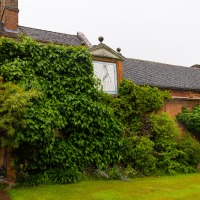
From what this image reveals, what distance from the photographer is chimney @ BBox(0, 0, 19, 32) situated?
57.6 feet

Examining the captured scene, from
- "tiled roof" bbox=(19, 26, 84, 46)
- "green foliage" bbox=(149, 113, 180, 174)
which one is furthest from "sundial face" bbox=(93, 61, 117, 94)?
"tiled roof" bbox=(19, 26, 84, 46)

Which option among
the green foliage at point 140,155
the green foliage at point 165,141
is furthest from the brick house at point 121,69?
the green foliage at point 140,155

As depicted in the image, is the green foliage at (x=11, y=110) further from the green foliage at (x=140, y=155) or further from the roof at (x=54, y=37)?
the roof at (x=54, y=37)

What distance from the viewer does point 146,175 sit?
43.3ft

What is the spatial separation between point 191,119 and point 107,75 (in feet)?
19.3

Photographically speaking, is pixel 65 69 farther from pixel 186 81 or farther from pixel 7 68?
pixel 186 81

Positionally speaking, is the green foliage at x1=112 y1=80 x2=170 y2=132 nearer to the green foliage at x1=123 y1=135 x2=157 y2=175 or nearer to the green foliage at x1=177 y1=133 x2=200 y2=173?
A: the green foliage at x1=123 y1=135 x2=157 y2=175

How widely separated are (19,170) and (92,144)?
11.0ft

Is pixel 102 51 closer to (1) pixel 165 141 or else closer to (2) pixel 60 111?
(2) pixel 60 111

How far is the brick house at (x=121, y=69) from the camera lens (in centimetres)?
1545

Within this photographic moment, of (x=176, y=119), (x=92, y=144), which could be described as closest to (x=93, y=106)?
(x=92, y=144)

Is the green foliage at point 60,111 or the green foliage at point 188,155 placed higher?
the green foliage at point 60,111

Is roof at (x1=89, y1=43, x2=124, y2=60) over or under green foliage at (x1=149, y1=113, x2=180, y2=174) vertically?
over

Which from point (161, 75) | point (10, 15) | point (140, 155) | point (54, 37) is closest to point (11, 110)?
point (140, 155)
